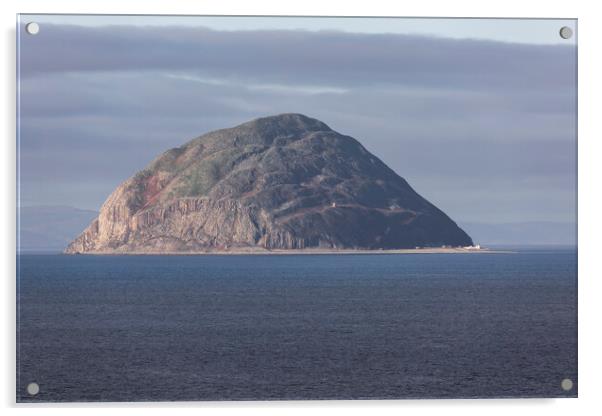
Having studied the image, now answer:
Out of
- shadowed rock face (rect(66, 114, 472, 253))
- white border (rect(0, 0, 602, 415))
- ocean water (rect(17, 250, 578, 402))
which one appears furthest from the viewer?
shadowed rock face (rect(66, 114, 472, 253))

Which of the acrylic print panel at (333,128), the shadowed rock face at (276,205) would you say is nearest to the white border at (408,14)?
the acrylic print panel at (333,128)

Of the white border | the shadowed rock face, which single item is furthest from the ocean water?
the shadowed rock face

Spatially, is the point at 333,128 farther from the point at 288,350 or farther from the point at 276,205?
the point at 276,205

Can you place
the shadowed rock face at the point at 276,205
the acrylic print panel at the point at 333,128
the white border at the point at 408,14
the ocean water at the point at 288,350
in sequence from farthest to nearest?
1. the shadowed rock face at the point at 276,205
2. the ocean water at the point at 288,350
3. the acrylic print panel at the point at 333,128
4. the white border at the point at 408,14

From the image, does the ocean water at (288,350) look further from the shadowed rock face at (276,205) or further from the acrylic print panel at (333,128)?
the shadowed rock face at (276,205)

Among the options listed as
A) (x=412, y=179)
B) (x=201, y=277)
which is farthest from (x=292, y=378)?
(x=201, y=277)

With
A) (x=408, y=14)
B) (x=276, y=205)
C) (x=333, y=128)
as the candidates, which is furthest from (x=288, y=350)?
(x=276, y=205)

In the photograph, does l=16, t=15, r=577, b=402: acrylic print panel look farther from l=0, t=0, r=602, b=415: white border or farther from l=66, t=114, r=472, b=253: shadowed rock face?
l=66, t=114, r=472, b=253: shadowed rock face

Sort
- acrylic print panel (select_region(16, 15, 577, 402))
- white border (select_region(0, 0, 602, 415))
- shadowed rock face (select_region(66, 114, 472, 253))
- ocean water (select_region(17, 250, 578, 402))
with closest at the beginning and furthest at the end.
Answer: white border (select_region(0, 0, 602, 415)) → acrylic print panel (select_region(16, 15, 577, 402)) → ocean water (select_region(17, 250, 578, 402)) → shadowed rock face (select_region(66, 114, 472, 253))
